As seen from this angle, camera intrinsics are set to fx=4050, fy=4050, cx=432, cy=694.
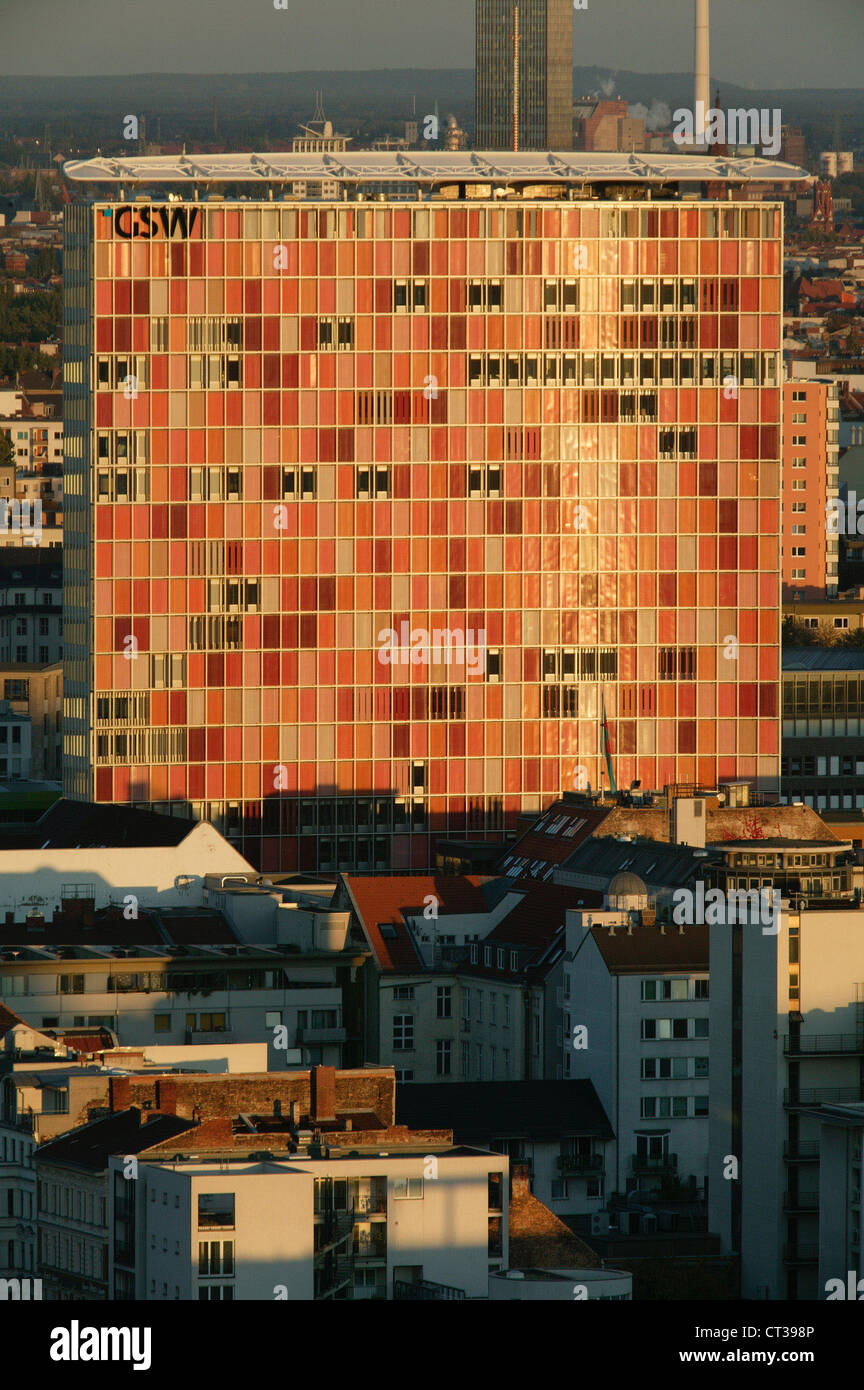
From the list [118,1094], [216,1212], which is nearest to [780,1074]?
[118,1094]

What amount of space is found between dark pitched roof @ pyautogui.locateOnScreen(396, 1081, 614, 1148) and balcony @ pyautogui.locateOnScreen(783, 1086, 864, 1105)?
56.6 ft

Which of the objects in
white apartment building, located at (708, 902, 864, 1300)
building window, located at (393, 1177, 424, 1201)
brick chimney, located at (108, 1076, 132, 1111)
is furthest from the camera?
white apartment building, located at (708, 902, 864, 1300)

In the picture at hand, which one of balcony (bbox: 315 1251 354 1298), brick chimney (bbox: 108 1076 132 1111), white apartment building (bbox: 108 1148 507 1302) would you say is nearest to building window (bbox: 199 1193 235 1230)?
white apartment building (bbox: 108 1148 507 1302)

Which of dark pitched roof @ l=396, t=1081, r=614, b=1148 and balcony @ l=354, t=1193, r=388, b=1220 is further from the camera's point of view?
dark pitched roof @ l=396, t=1081, r=614, b=1148

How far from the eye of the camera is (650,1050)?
176375 mm

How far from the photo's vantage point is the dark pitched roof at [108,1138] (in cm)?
14038

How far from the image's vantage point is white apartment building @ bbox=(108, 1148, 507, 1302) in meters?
131

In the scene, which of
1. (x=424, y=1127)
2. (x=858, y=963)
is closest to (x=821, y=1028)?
(x=858, y=963)

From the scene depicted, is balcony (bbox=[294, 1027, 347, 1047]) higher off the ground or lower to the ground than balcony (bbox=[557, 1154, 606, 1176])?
higher

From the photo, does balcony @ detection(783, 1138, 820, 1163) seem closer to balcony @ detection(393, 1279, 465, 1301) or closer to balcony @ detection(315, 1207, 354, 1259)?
balcony @ detection(393, 1279, 465, 1301)

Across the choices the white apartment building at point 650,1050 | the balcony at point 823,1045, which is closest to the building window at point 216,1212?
the balcony at point 823,1045

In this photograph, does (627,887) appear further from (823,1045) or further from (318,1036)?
(823,1045)

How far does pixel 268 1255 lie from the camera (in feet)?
431
